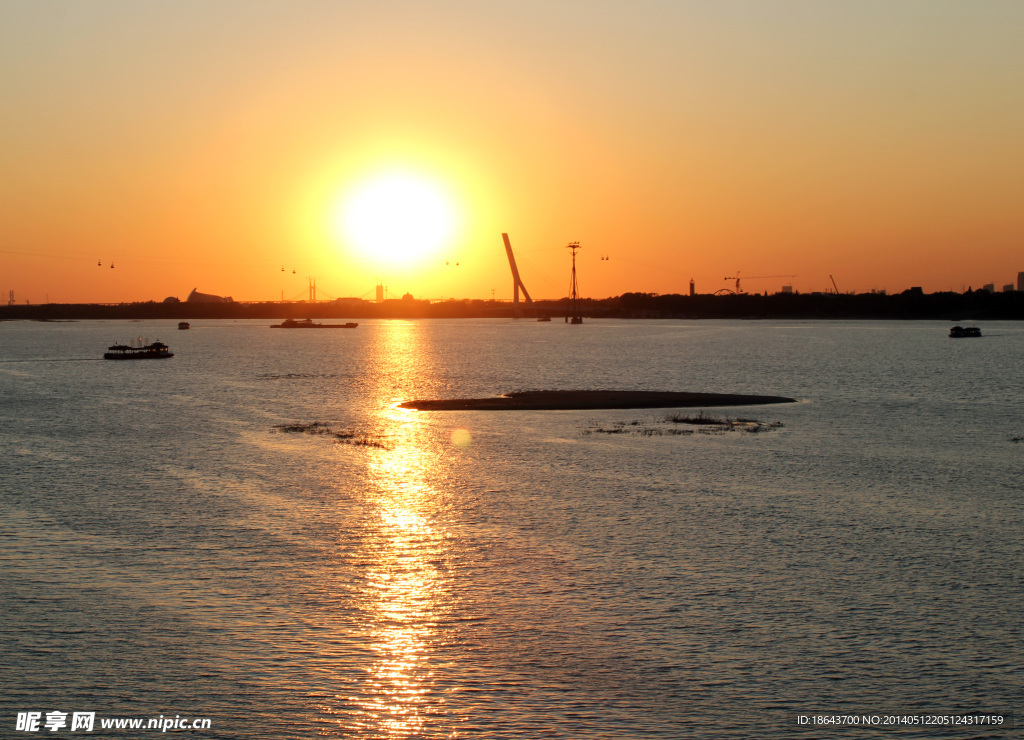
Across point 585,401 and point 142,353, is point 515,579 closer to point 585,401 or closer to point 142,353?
point 585,401

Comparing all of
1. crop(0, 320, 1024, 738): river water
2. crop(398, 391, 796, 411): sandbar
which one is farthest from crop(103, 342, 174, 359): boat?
crop(0, 320, 1024, 738): river water

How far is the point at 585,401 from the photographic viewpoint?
54.8 metres

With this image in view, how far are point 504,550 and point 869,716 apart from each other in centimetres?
981

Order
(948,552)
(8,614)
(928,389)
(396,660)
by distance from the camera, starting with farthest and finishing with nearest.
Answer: (928,389) → (948,552) → (8,614) → (396,660)

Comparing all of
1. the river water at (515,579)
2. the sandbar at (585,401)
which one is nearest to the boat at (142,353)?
the sandbar at (585,401)

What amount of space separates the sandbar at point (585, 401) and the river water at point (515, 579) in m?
10.0

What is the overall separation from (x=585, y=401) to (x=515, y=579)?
36.6 metres

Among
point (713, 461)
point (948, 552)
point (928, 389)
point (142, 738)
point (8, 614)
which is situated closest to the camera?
point (142, 738)

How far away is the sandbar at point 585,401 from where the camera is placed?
174 ft

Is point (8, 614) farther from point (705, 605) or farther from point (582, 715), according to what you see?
point (705, 605)

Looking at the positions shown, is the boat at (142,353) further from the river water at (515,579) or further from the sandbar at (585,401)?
the river water at (515,579)

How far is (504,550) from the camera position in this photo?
68.5 ft

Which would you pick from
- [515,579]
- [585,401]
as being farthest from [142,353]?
[515,579]

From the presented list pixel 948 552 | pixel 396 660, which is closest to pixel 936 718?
pixel 396 660
